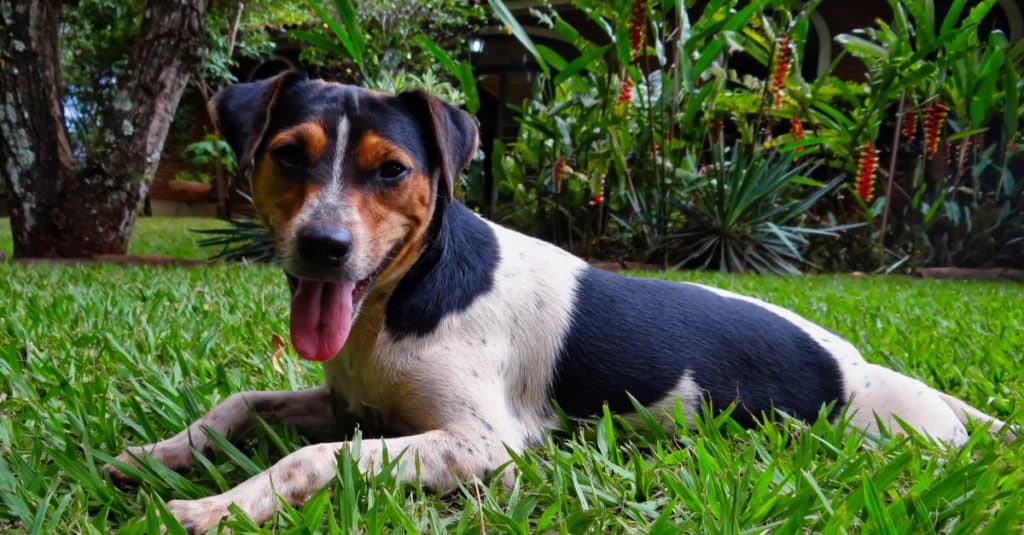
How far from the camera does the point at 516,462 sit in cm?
171

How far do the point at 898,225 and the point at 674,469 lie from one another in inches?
318

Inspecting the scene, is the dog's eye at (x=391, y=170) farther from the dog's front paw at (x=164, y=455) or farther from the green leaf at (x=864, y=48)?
the green leaf at (x=864, y=48)

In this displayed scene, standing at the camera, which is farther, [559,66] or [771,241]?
A: [771,241]

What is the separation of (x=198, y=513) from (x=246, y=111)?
39.9 inches

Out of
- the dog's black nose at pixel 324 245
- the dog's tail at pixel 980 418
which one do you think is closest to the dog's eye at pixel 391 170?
the dog's black nose at pixel 324 245

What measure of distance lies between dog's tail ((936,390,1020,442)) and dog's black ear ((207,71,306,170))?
1.94m

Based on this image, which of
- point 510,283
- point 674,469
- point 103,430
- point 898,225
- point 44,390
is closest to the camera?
point 674,469

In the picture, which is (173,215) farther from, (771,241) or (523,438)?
(523,438)

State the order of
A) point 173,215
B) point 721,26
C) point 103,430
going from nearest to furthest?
point 103,430
point 721,26
point 173,215

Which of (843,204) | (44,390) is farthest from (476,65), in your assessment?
(44,390)

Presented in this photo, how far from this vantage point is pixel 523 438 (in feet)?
6.57

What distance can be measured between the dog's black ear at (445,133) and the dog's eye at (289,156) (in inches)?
12.8

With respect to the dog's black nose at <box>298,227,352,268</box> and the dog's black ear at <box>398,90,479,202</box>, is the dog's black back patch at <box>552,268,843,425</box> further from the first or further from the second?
the dog's black nose at <box>298,227,352,268</box>

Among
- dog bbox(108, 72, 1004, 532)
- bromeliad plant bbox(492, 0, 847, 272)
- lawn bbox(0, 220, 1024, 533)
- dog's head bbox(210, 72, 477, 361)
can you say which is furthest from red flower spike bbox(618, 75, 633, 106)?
dog's head bbox(210, 72, 477, 361)
